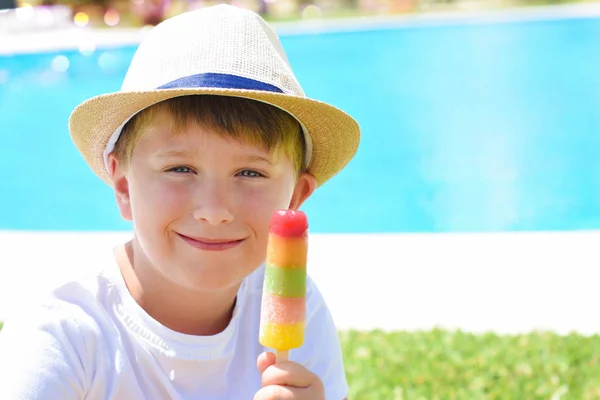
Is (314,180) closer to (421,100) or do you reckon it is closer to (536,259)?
(536,259)

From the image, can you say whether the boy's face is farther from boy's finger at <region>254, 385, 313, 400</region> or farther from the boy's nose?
boy's finger at <region>254, 385, 313, 400</region>

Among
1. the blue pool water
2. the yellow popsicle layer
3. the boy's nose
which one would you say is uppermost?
the blue pool water

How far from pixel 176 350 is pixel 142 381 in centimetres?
14

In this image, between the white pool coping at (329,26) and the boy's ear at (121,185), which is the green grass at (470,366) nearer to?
the boy's ear at (121,185)

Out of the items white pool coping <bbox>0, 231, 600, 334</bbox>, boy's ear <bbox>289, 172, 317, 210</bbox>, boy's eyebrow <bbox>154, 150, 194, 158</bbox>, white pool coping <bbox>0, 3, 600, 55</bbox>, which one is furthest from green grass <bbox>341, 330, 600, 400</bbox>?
white pool coping <bbox>0, 3, 600, 55</bbox>

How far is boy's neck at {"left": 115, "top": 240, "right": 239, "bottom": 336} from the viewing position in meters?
2.71

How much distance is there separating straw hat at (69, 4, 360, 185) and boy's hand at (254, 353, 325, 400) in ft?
2.51

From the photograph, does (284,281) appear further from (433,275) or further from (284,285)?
(433,275)

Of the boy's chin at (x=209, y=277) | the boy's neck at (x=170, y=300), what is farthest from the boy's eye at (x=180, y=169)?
the boy's neck at (x=170, y=300)

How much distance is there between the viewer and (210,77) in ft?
8.00

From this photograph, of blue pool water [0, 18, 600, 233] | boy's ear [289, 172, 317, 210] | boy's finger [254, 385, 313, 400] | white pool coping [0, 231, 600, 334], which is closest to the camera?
boy's finger [254, 385, 313, 400]

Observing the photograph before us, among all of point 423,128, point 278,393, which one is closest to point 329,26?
point 423,128

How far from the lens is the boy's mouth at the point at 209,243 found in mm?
2439

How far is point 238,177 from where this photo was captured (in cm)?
246
